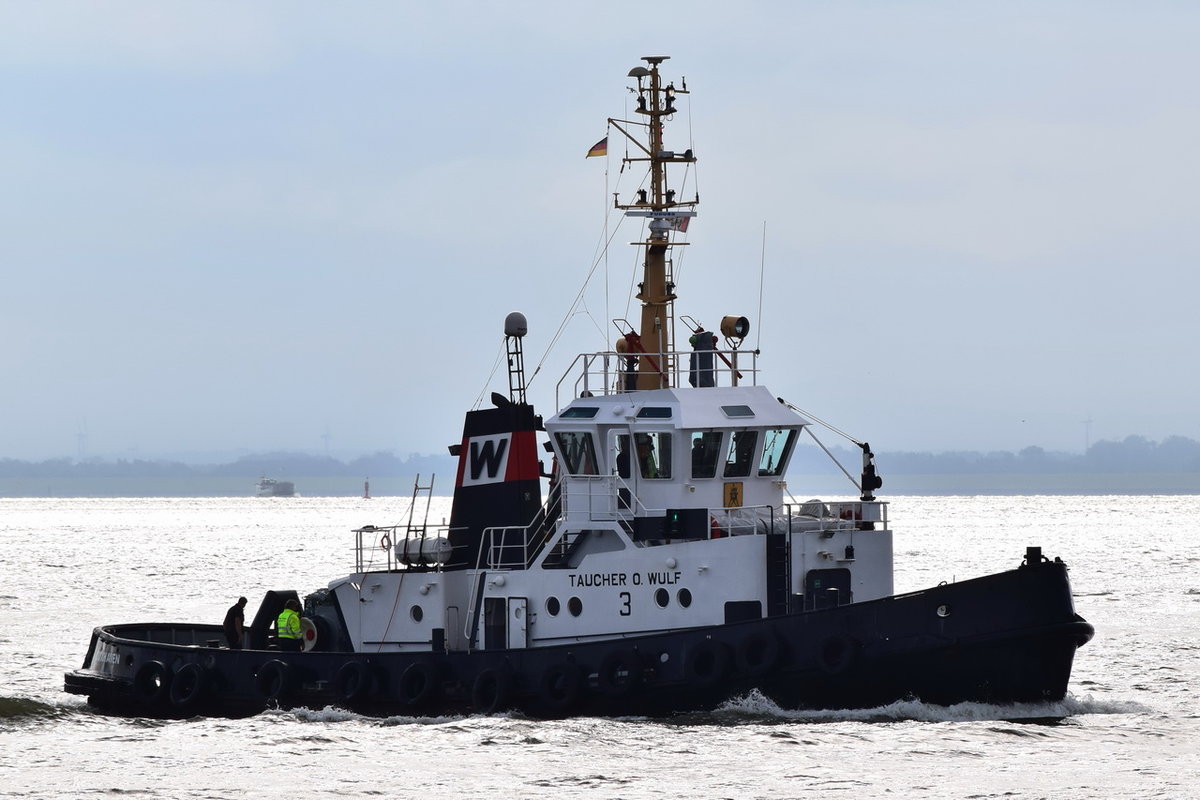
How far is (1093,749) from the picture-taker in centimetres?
1877

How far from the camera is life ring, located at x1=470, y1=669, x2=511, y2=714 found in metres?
19.5

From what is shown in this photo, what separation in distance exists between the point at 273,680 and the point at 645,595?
488 cm

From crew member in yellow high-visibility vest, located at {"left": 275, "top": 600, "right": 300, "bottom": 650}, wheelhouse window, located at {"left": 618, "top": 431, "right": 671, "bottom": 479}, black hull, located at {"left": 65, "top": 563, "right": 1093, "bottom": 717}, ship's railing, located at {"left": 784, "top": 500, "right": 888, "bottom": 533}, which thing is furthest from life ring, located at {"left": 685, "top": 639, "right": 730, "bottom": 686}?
crew member in yellow high-visibility vest, located at {"left": 275, "top": 600, "right": 300, "bottom": 650}

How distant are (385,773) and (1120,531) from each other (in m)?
95.3

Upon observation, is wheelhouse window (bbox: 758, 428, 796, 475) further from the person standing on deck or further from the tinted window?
the person standing on deck

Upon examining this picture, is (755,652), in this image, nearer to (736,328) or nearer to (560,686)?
(560,686)

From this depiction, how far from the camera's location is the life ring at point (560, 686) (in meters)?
19.2

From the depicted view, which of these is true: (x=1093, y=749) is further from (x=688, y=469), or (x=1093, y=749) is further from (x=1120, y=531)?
(x=1120, y=531)

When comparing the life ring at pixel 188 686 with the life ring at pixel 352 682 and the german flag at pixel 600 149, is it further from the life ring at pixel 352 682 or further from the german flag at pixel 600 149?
the german flag at pixel 600 149

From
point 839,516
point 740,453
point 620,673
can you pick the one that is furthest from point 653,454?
point 620,673

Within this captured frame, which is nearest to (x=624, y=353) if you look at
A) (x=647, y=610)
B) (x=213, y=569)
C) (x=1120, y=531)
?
(x=647, y=610)

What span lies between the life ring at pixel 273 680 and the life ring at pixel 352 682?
2.37 ft

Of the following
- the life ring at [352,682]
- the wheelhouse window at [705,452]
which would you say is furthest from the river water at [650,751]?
the wheelhouse window at [705,452]

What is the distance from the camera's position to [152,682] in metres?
22.0
